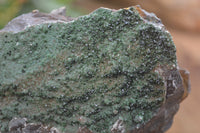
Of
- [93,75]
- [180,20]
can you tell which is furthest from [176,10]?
[93,75]

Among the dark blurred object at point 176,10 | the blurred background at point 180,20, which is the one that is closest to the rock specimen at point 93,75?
the blurred background at point 180,20

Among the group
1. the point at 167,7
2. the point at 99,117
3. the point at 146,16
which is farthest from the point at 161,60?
the point at 167,7

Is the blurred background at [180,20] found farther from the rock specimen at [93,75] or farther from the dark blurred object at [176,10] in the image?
the rock specimen at [93,75]

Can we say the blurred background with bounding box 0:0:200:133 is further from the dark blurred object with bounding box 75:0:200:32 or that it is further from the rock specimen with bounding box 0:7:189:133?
the rock specimen with bounding box 0:7:189:133

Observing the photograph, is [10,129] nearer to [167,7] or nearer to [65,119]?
[65,119]

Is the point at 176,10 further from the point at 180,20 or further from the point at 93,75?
the point at 93,75

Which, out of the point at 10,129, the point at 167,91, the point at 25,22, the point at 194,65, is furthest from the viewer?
the point at 194,65
